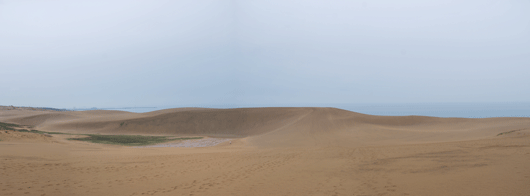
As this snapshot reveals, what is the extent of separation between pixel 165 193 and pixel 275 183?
8.14 feet

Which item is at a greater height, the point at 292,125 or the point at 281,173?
the point at 292,125

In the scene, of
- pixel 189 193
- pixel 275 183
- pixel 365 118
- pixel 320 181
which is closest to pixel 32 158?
pixel 189 193

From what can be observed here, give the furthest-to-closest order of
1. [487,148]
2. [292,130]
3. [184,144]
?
[292,130] → [184,144] → [487,148]

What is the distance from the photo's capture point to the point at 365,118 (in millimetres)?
23688

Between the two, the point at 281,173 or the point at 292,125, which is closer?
the point at 281,173

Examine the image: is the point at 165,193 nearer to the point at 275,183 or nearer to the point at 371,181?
the point at 275,183

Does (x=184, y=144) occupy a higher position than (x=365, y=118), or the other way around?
(x=365, y=118)

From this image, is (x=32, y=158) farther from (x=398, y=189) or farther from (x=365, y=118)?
(x=365, y=118)

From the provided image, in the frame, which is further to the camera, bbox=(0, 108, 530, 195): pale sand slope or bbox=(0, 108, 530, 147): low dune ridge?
bbox=(0, 108, 530, 147): low dune ridge

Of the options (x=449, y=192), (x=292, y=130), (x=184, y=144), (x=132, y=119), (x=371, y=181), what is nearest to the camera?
(x=449, y=192)

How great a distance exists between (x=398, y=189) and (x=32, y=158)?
33.7 feet

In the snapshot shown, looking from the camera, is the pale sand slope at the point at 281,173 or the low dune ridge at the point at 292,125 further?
the low dune ridge at the point at 292,125

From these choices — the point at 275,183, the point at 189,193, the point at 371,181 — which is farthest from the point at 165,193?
the point at 371,181

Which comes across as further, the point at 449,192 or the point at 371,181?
the point at 371,181
